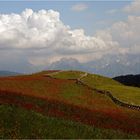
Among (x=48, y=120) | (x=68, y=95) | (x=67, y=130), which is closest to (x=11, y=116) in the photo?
(x=48, y=120)

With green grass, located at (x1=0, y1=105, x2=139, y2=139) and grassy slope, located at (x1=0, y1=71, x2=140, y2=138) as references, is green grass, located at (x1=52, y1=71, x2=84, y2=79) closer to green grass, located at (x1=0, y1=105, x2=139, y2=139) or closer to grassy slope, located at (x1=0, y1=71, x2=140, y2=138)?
grassy slope, located at (x1=0, y1=71, x2=140, y2=138)

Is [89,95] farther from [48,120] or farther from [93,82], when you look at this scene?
[48,120]

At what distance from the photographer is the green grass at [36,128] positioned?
31.7 meters

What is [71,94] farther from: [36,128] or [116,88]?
[36,128]

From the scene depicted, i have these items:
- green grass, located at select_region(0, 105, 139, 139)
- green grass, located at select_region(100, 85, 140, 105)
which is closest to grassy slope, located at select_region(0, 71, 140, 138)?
green grass, located at select_region(100, 85, 140, 105)

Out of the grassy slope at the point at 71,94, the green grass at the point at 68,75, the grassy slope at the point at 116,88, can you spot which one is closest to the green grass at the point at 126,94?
the grassy slope at the point at 116,88

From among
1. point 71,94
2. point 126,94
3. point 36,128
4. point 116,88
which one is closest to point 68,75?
point 116,88

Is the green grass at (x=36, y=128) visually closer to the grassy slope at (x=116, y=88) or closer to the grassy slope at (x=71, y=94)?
the grassy slope at (x=71, y=94)

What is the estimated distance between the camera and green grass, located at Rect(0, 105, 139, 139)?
104 feet

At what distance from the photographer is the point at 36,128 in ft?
111

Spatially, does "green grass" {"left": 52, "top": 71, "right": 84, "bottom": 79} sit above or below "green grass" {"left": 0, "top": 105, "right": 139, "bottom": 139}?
above

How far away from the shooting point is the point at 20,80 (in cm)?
8544

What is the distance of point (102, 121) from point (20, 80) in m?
39.1

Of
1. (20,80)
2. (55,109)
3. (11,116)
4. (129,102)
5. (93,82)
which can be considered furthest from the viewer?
(93,82)
